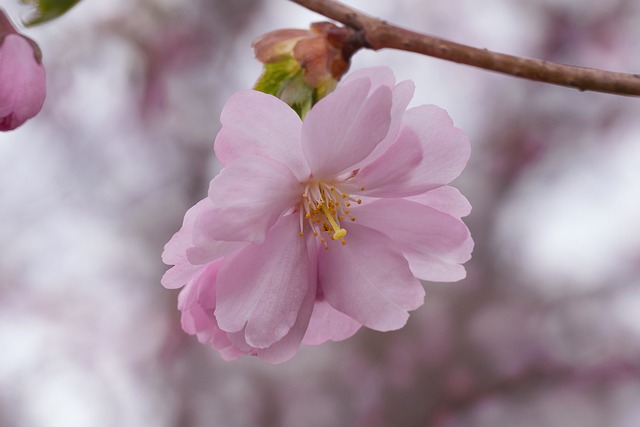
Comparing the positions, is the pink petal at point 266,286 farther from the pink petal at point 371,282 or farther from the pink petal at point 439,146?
the pink petal at point 439,146

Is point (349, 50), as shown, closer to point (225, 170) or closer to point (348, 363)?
point (225, 170)

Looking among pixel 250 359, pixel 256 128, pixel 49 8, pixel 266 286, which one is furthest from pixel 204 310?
pixel 250 359

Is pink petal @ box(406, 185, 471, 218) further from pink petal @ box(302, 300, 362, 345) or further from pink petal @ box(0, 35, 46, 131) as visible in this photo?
pink petal @ box(0, 35, 46, 131)

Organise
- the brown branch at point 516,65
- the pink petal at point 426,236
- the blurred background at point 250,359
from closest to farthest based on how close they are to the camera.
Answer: the brown branch at point 516,65 < the pink petal at point 426,236 < the blurred background at point 250,359

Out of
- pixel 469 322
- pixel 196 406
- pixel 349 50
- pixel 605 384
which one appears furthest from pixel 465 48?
pixel 605 384

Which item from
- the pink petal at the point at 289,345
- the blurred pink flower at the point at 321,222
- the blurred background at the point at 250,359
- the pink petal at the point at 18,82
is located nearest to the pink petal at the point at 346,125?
the blurred pink flower at the point at 321,222
